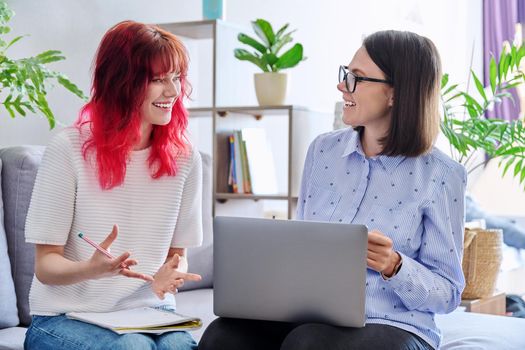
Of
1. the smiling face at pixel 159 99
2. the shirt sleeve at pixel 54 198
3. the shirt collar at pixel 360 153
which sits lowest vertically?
the shirt sleeve at pixel 54 198

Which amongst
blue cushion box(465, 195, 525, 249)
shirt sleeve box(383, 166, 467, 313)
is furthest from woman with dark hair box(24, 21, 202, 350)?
blue cushion box(465, 195, 525, 249)

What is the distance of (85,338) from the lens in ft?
5.35

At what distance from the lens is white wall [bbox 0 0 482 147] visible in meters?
2.84

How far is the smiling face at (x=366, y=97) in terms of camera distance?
184 centimetres

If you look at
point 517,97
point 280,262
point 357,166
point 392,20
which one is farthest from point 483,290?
point 517,97

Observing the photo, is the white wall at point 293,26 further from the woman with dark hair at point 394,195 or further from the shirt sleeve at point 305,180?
the woman with dark hair at point 394,195

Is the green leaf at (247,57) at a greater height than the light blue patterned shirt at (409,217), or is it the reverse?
the green leaf at (247,57)

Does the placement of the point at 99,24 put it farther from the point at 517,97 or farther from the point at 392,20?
the point at 517,97

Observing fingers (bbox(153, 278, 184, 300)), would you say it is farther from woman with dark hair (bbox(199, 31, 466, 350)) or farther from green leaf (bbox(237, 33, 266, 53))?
green leaf (bbox(237, 33, 266, 53))

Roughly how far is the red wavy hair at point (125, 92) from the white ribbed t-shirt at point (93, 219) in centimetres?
3

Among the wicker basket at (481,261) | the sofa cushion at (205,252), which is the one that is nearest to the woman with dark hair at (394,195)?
the sofa cushion at (205,252)

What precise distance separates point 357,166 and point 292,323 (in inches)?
15.6

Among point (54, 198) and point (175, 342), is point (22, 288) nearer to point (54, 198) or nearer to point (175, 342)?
point (54, 198)

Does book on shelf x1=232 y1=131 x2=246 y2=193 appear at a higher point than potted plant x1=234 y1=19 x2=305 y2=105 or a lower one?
lower
